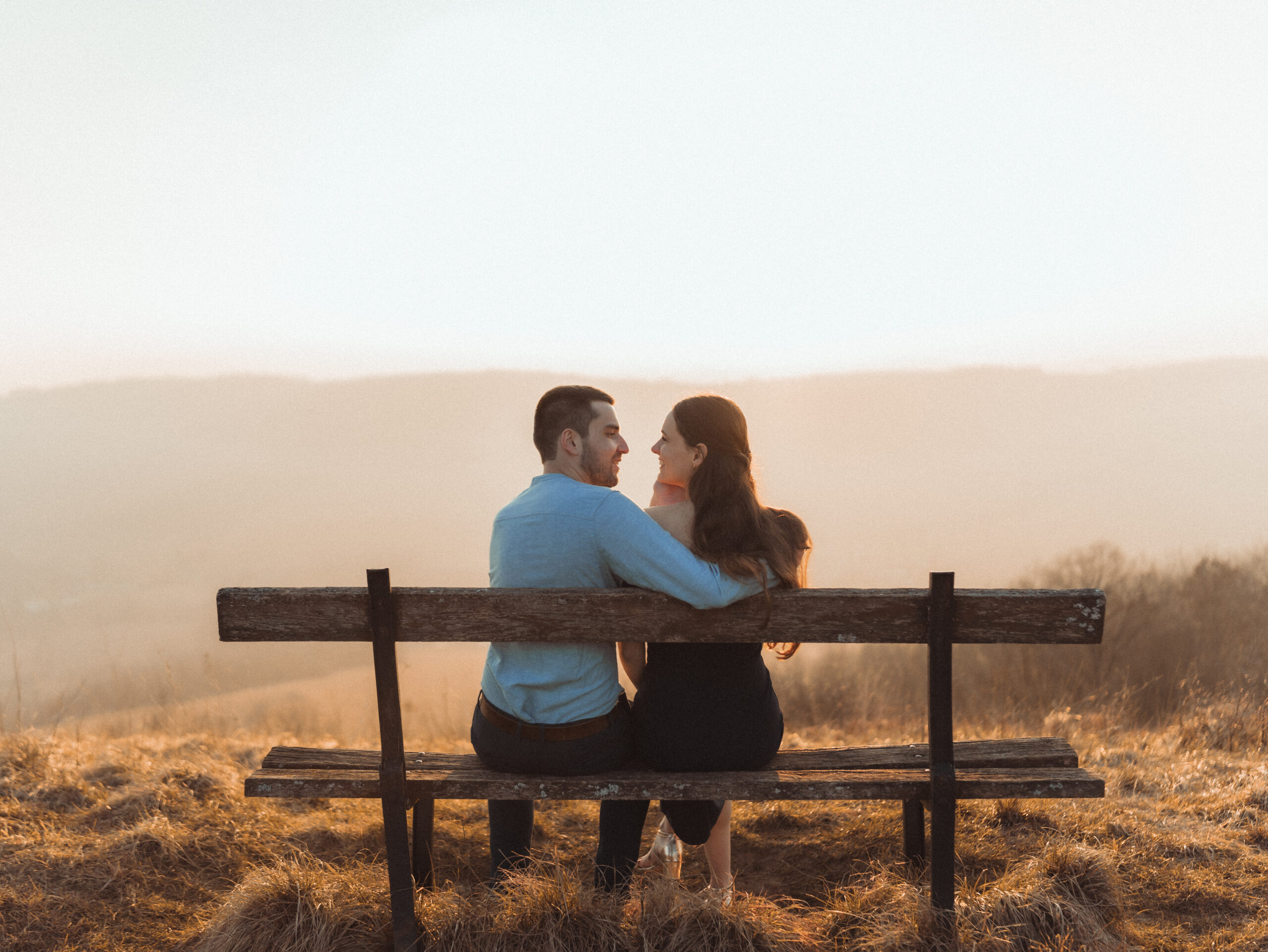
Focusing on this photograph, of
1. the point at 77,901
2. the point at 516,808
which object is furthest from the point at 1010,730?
the point at 77,901

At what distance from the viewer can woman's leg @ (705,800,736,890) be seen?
11.4 feet

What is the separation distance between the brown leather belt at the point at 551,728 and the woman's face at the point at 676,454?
898 mm

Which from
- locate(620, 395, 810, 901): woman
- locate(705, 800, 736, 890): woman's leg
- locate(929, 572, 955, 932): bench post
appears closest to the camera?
locate(929, 572, 955, 932): bench post

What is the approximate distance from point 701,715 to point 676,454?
3.15 feet

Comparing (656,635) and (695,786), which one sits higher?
(656,635)

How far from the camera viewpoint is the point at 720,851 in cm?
349

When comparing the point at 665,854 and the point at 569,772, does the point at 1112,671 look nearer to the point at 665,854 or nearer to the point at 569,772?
the point at 665,854

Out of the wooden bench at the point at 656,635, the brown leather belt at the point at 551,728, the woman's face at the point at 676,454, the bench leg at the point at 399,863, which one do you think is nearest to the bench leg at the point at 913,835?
the wooden bench at the point at 656,635

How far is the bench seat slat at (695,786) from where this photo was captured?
3033 millimetres

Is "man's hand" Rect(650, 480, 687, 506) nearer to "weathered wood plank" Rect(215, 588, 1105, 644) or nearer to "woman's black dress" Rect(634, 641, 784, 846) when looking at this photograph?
"woman's black dress" Rect(634, 641, 784, 846)

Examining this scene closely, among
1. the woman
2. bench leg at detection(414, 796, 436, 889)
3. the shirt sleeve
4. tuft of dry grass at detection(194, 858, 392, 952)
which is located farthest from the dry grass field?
the shirt sleeve

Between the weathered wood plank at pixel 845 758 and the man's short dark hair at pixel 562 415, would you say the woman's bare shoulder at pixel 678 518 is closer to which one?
the man's short dark hair at pixel 562 415

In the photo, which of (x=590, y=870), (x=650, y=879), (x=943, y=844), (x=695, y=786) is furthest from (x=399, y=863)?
(x=943, y=844)

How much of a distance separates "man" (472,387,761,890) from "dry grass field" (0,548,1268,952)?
369 millimetres
